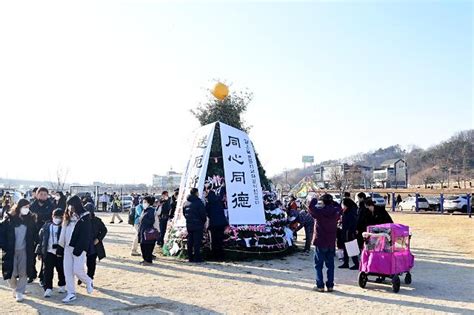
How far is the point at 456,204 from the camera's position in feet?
97.9

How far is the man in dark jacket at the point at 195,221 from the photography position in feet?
34.2

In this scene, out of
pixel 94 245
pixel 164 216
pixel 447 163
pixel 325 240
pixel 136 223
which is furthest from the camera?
pixel 447 163

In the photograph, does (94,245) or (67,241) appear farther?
(94,245)

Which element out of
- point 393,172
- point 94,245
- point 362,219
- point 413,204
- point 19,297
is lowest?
point 19,297

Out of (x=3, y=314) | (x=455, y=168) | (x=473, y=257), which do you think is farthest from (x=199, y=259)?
(x=455, y=168)

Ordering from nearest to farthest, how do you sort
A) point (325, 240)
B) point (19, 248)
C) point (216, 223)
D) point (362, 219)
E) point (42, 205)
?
point (19, 248) < point (325, 240) < point (362, 219) < point (42, 205) < point (216, 223)

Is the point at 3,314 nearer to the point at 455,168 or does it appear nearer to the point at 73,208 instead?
the point at 73,208

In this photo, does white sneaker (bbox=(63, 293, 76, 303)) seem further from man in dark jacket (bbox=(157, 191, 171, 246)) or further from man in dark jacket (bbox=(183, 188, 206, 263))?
man in dark jacket (bbox=(157, 191, 171, 246))

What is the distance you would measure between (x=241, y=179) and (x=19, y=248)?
5.61 metres

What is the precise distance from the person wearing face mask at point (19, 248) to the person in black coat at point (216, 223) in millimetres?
4098

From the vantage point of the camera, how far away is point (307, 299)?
24.1ft

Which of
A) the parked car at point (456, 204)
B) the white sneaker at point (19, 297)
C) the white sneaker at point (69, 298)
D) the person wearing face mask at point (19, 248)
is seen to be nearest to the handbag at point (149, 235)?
the person wearing face mask at point (19, 248)

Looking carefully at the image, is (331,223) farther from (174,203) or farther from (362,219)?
(174,203)

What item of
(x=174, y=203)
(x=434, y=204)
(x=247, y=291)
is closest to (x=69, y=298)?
(x=247, y=291)
